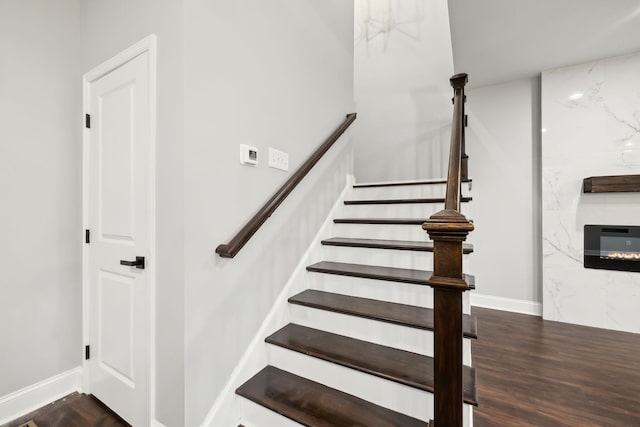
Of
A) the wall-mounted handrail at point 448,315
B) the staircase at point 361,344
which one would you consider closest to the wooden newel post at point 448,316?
the wall-mounted handrail at point 448,315

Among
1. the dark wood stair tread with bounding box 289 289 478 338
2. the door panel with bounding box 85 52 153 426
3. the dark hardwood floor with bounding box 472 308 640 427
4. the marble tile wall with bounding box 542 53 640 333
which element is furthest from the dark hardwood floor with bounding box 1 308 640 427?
the dark wood stair tread with bounding box 289 289 478 338

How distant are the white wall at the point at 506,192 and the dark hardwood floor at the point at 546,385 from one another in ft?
2.33

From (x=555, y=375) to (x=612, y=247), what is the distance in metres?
1.68

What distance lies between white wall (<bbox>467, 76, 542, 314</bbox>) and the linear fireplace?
1.37 ft

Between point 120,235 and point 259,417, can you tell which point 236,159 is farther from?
point 259,417

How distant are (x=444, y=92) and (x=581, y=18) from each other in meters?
1.55

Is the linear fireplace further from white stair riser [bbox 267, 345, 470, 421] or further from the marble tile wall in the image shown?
white stair riser [bbox 267, 345, 470, 421]

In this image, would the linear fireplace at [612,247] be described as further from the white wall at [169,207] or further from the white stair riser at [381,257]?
the white wall at [169,207]

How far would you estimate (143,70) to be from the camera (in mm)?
1495

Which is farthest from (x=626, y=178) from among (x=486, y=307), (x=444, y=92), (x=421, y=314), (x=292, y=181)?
(x=292, y=181)

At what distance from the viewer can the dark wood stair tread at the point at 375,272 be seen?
177cm

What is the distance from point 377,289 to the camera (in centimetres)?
188

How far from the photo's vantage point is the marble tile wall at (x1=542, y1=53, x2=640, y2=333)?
2680 mm

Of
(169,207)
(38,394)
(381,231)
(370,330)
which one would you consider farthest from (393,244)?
(38,394)
